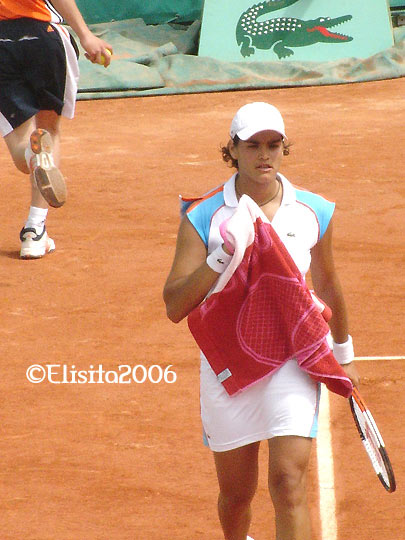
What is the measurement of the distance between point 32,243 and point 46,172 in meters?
1.85

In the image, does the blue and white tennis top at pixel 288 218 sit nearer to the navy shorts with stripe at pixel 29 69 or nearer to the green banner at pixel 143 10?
the navy shorts with stripe at pixel 29 69

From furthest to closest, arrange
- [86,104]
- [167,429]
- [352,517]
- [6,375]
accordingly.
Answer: [86,104] < [6,375] < [167,429] < [352,517]

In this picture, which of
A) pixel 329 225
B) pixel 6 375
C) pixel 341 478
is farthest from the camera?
pixel 6 375

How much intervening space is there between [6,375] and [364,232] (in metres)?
3.39

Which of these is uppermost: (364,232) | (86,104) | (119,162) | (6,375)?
(6,375)

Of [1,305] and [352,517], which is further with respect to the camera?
[1,305]

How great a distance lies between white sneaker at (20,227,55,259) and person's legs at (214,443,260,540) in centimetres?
438

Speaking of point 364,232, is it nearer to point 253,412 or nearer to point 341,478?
point 341,478

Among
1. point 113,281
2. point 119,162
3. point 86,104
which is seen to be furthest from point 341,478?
point 86,104

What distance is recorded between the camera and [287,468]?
10.9 feet

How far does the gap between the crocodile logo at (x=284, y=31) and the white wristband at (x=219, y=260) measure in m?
11.9

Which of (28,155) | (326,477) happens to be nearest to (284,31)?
(28,155)

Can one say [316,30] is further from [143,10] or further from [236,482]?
[236,482]

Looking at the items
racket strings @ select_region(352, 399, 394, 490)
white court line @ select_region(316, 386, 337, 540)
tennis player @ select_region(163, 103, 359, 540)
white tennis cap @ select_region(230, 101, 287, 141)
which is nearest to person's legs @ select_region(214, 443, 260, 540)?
tennis player @ select_region(163, 103, 359, 540)
